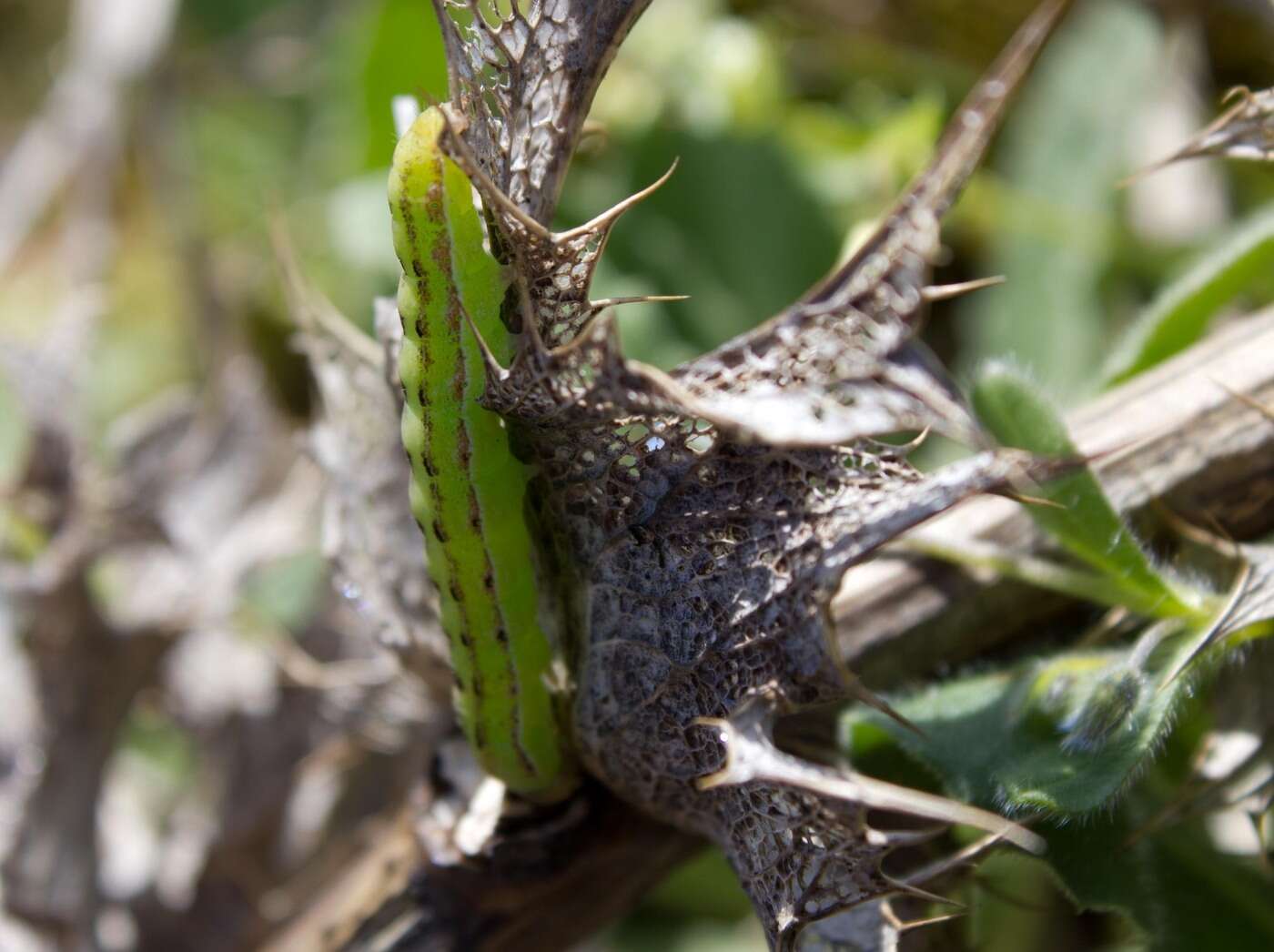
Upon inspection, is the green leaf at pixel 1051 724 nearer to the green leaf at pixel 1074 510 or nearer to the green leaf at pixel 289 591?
the green leaf at pixel 1074 510

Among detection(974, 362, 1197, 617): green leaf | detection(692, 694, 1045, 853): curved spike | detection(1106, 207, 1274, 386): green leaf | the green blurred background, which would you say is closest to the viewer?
detection(692, 694, 1045, 853): curved spike

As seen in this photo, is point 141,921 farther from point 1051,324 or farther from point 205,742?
point 1051,324

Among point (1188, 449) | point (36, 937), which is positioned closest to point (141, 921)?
point (36, 937)

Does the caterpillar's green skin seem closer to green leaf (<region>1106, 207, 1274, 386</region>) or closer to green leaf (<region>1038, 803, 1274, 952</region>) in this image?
green leaf (<region>1038, 803, 1274, 952</region>)

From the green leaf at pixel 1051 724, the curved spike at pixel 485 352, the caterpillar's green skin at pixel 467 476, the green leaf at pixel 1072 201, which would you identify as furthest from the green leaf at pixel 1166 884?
the green leaf at pixel 1072 201

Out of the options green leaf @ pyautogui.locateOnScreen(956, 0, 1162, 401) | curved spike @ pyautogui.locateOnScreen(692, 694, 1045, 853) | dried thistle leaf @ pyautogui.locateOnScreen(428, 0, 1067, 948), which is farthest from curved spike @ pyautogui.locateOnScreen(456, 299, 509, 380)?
green leaf @ pyautogui.locateOnScreen(956, 0, 1162, 401)

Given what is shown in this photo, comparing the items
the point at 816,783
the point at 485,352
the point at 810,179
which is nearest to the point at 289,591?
the point at 810,179
